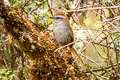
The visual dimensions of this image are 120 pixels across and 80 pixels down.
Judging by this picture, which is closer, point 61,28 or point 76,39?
point 61,28

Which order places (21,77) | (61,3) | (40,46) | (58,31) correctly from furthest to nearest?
(61,3)
(21,77)
(58,31)
(40,46)

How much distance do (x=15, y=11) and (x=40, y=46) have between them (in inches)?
17.2

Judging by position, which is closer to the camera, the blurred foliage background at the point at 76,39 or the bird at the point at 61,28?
the blurred foliage background at the point at 76,39

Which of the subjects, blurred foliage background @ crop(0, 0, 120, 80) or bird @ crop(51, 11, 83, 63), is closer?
blurred foliage background @ crop(0, 0, 120, 80)

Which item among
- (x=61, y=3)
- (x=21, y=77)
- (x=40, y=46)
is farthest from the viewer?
(x=61, y=3)

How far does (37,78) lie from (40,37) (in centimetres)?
42

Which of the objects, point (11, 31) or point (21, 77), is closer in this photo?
point (11, 31)

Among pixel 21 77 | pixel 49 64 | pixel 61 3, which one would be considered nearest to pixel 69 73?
pixel 49 64

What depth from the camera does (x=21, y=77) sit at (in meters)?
3.99

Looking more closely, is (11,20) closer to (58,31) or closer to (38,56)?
(38,56)

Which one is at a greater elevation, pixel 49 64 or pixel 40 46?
pixel 40 46

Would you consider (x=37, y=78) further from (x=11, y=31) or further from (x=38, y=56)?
(x=11, y=31)

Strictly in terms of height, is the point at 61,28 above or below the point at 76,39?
above

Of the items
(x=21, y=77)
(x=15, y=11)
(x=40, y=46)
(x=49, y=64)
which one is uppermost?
(x=15, y=11)
